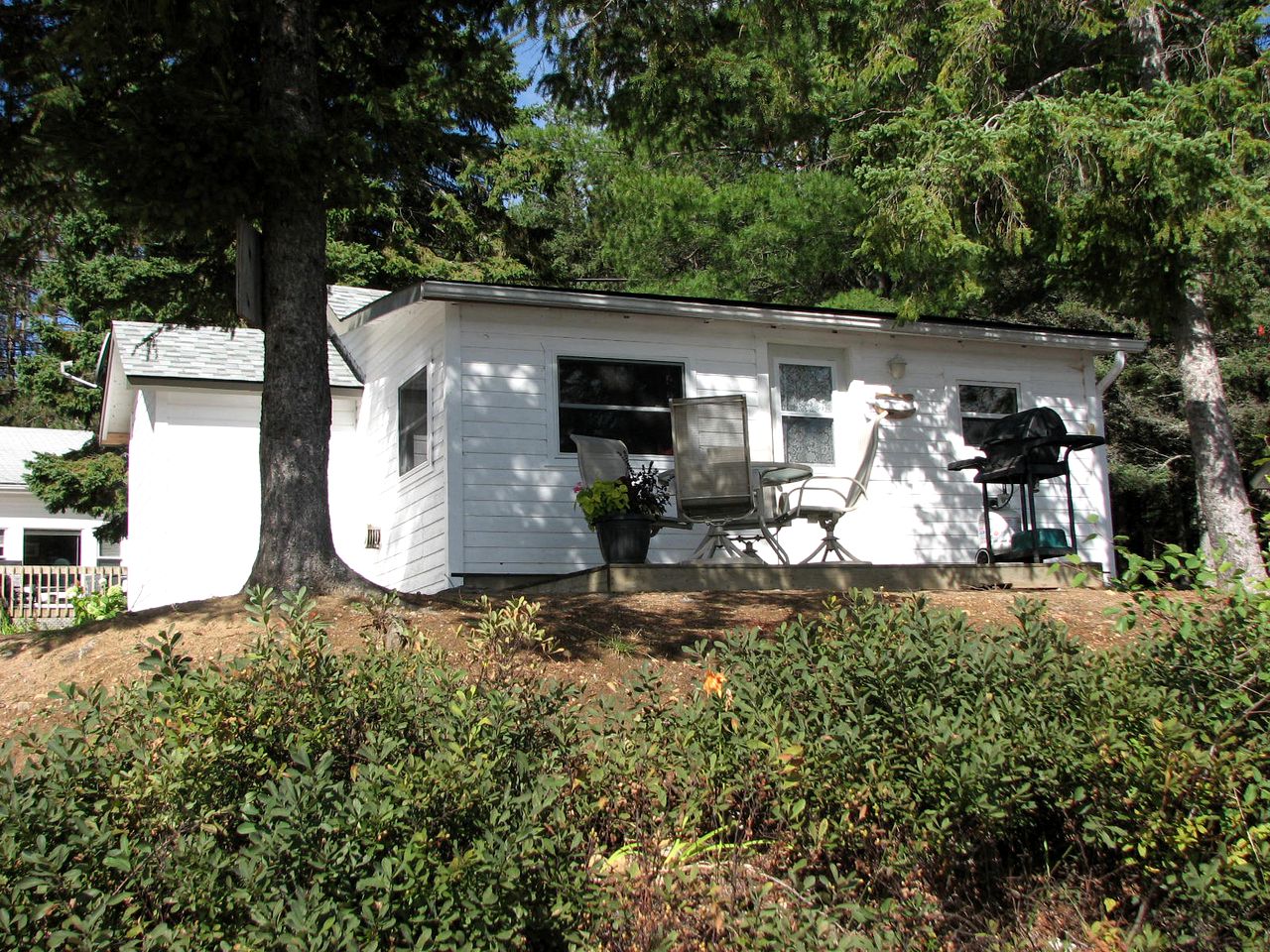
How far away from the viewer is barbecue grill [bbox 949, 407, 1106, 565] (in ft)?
33.6

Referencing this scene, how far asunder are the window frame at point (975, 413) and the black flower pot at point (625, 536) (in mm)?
4492

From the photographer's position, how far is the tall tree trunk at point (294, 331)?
6523mm

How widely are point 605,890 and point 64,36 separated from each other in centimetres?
595

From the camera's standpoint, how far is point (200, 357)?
1293 centimetres

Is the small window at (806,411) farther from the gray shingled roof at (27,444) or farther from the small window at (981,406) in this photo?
the gray shingled roof at (27,444)

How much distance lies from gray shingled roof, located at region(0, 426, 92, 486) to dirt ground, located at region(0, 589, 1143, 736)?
21050mm

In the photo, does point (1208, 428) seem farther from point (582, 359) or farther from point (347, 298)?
point (347, 298)

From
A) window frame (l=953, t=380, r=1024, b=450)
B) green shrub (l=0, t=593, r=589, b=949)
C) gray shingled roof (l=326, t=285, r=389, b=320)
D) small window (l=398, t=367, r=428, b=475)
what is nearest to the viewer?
green shrub (l=0, t=593, r=589, b=949)

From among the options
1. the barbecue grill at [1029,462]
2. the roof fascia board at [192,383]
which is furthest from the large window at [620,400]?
the roof fascia board at [192,383]

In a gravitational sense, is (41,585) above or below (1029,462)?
below

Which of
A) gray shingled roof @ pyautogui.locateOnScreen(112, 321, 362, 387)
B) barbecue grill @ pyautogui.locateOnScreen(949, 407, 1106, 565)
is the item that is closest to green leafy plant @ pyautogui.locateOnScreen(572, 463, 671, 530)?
barbecue grill @ pyautogui.locateOnScreen(949, 407, 1106, 565)

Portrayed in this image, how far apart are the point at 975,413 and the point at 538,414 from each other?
481 centimetres

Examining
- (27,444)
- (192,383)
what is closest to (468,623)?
(192,383)

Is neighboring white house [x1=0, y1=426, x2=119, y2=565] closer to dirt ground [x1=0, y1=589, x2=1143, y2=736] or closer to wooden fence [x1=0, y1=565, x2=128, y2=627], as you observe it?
wooden fence [x1=0, y1=565, x2=128, y2=627]
